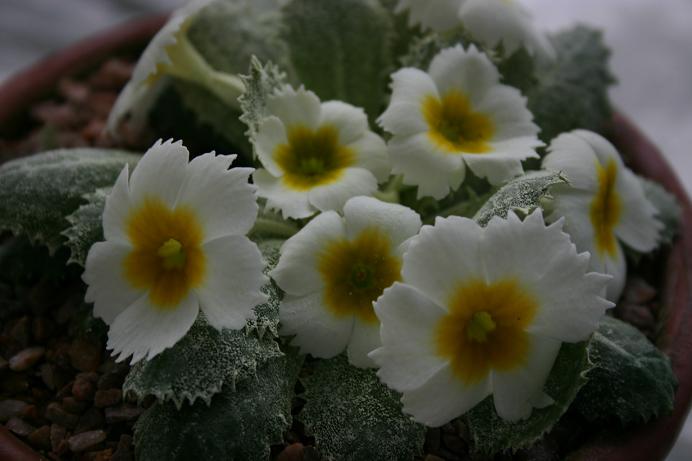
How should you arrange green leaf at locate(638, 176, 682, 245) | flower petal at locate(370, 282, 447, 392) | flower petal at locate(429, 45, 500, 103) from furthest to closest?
green leaf at locate(638, 176, 682, 245), flower petal at locate(429, 45, 500, 103), flower petal at locate(370, 282, 447, 392)

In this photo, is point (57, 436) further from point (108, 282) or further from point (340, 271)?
point (340, 271)

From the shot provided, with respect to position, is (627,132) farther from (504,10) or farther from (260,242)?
(260,242)

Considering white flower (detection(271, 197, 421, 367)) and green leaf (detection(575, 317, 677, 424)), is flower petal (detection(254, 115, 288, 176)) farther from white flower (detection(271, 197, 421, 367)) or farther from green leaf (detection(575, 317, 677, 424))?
green leaf (detection(575, 317, 677, 424))

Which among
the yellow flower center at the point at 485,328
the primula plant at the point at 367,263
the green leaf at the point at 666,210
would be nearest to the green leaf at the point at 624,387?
the primula plant at the point at 367,263

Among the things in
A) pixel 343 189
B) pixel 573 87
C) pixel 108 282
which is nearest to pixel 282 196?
pixel 343 189

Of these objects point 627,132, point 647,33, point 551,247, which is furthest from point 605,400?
point 647,33

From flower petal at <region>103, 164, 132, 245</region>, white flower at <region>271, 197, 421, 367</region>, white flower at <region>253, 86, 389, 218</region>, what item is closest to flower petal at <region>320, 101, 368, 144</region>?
white flower at <region>253, 86, 389, 218</region>
